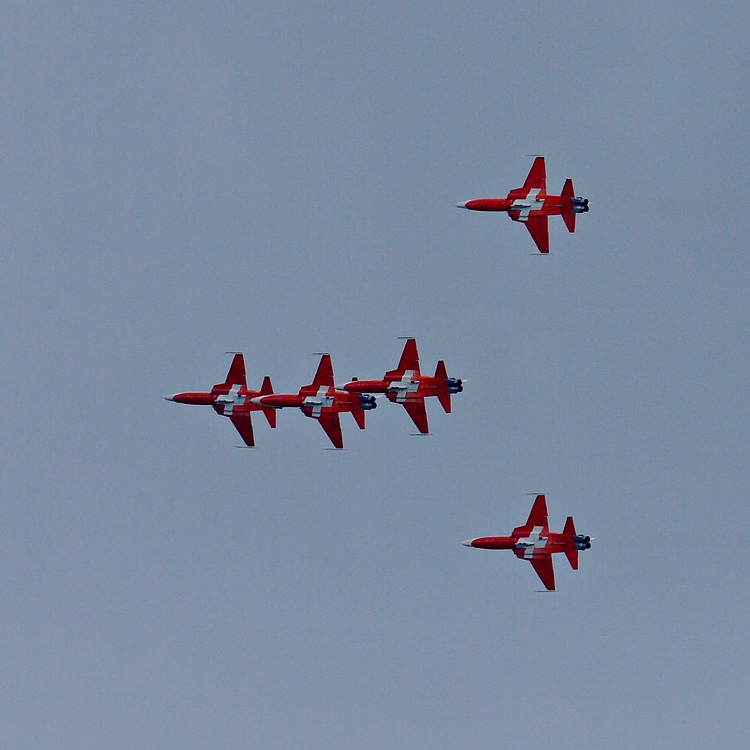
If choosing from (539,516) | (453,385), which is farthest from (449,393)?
(539,516)

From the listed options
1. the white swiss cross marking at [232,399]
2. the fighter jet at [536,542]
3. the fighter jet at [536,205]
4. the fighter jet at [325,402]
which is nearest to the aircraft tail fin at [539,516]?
the fighter jet at [536,542]

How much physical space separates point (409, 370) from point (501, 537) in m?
16.0

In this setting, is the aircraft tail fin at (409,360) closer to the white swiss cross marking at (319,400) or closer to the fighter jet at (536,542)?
the white swiss cross marking at (319,400)

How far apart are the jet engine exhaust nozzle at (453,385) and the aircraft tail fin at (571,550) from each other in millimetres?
14050

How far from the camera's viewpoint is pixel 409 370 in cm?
18188

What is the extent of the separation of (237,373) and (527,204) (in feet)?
95.0

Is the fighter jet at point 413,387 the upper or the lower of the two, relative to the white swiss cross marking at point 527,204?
lower

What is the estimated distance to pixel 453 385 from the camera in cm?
18000

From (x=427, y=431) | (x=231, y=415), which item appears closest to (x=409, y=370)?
(x=427, y=431)

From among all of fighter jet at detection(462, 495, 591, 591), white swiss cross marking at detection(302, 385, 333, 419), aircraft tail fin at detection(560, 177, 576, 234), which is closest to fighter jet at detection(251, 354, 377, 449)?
white swiss cross marking at detection(302, 385, 333, 419)

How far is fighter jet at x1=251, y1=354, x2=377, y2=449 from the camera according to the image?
7165 inches

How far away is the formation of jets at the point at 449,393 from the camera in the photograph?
180250 millimetres

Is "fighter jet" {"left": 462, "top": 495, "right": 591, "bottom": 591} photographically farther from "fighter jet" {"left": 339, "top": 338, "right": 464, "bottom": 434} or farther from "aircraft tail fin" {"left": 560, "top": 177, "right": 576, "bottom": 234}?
"aircraft tail fin" {"left": 560, "top": 177, "right": 576, "bottom": 234}

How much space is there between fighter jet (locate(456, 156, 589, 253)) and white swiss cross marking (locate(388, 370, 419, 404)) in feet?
48.9
